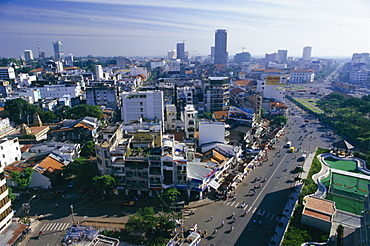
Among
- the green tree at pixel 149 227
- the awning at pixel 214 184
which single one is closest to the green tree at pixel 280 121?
the awning at pixel 214 184

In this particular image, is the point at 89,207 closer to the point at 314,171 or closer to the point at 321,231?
the point at 321,231

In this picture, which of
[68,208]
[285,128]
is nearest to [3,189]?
[68,208]

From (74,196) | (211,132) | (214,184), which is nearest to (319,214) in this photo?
(214,184)

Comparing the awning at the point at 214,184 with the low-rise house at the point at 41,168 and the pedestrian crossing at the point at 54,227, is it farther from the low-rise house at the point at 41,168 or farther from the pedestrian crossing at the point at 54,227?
the low-rise house at the point at 41,168

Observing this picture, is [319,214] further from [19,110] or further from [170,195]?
[19,110]

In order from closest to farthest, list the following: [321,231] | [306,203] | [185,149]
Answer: [321,231]
[306,203]
[185,149]
